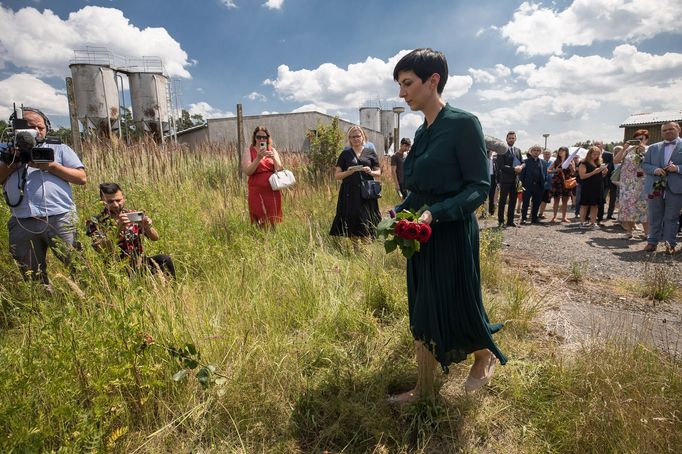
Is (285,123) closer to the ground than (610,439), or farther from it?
farther from it

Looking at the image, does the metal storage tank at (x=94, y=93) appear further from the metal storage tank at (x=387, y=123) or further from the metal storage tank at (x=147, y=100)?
the metal storage tank at (x=387, y=123)

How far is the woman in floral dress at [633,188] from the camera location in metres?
5.89

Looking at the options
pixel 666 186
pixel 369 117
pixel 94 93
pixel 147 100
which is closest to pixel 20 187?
pixel 666 186

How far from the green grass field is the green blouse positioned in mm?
1026

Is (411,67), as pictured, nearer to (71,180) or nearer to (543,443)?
(543,443)

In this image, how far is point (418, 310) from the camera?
5.71 ft

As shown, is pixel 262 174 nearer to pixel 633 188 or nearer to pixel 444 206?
pixel 444 206

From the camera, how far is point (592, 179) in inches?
279

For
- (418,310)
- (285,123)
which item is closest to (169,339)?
(418,310)

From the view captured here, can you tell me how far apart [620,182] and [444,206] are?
22.1 feet

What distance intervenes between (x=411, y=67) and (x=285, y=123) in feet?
77.4

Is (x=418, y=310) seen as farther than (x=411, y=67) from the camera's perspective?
Yes

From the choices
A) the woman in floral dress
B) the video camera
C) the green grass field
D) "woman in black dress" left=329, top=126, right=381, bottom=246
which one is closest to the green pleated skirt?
the green grass field

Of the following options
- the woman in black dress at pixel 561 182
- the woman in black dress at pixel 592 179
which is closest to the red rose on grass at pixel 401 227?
the woman in black dress at pixel 592 179
